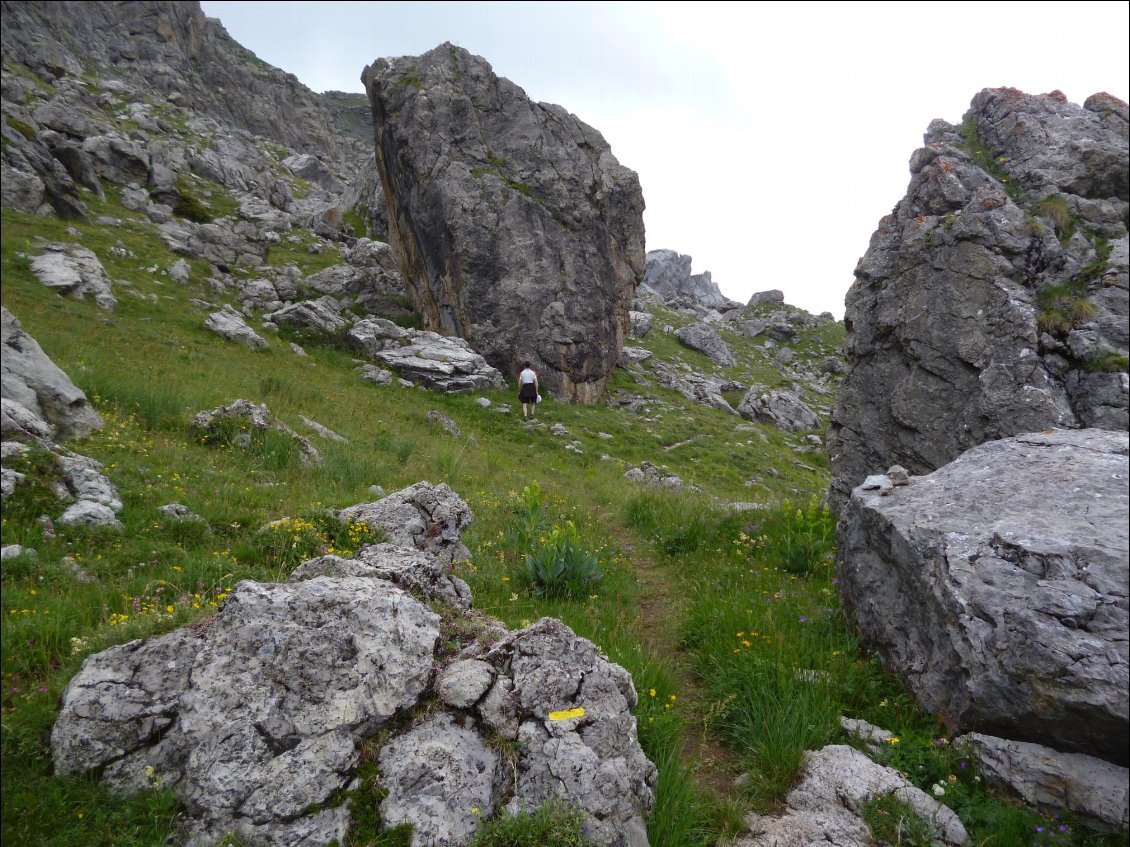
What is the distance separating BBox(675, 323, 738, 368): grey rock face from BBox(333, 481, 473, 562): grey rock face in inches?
1633

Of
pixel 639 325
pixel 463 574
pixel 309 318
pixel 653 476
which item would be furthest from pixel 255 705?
pixel 639 325

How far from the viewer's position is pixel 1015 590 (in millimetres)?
4793

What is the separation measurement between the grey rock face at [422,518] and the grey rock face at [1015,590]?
5.32 m

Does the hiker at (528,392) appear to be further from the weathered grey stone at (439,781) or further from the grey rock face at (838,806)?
the weathered grey stone at (439,781)

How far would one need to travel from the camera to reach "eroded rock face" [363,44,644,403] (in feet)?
87.9

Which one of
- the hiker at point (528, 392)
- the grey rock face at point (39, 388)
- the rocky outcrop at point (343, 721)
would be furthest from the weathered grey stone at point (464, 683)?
the hiker at point (528, 392)

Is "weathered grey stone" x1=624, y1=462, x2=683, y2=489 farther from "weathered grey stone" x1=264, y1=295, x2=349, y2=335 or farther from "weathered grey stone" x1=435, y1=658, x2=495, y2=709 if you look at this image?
"weathered grey stone" x1=264, y1=295, x2=349, y2=335

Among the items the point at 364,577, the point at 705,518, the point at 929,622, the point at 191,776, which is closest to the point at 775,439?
the point at 705,518

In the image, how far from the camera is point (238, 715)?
12.8 ft

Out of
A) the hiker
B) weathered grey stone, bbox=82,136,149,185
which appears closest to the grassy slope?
the hiker

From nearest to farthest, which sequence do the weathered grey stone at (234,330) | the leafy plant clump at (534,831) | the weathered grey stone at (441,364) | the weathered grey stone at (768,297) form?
the leafy plant clump at (534,831) < the weathered grey stone at (234,330) < the weathered grey stone at (441,364) < the weathered grey stone at (768,297)

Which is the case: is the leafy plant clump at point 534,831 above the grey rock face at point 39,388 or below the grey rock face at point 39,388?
below

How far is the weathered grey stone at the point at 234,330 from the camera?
2127 cm

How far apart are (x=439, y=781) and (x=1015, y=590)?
15.8 feet
